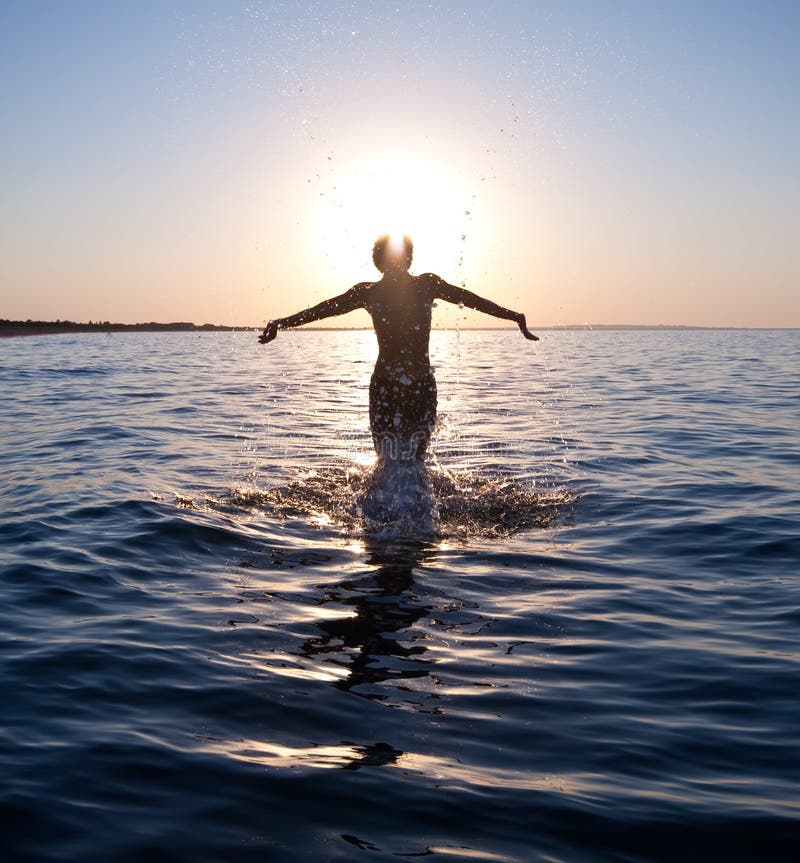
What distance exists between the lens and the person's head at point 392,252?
32.1ft

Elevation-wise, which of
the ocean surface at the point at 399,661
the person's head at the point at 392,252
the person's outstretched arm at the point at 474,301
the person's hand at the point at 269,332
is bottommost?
the ocean surface at the point at 399,661

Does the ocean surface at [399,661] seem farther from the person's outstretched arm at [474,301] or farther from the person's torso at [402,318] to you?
the person's outstretched arm at [474,301]

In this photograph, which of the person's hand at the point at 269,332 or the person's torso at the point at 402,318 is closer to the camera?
the person's hand at the point at 269,332

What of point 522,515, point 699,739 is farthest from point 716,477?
point 699,739

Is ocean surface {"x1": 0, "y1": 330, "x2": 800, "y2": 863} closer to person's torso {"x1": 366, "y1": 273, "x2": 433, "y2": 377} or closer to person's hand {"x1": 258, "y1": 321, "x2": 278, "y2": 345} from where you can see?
person's torso {"x1": 366, "y1": 273, "x2": 433, "y2": 377}

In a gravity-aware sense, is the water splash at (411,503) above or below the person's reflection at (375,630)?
above

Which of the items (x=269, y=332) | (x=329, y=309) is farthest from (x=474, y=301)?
(x=269, y=332)

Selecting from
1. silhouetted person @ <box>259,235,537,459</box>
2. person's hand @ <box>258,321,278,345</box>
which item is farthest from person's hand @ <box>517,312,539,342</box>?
person's hand @ <box>258,321,278,345</box>

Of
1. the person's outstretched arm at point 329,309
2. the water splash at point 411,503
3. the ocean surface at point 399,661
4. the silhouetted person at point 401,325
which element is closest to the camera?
the ocean surface at point 399,661

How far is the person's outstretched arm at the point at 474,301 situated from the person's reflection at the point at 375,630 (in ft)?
11.2

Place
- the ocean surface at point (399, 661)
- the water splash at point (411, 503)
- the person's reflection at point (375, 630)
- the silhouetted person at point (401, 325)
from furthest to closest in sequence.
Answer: the silhouetted person at point (401, 325) < the water splash at point (411, 503) < the person's reflection at point (375, 630) < the ocean surface at point (399, 661)

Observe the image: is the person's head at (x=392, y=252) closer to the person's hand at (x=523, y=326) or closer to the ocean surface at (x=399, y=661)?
the person's hand at (x=523, y=326)

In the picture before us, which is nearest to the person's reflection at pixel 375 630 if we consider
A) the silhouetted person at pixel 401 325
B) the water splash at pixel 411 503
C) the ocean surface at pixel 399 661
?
the ocean surface at pixel 399 661

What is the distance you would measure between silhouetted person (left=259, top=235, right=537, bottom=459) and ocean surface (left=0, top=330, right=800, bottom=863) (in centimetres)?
69
